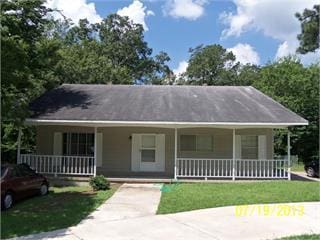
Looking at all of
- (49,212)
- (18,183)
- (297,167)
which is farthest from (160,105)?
(297,167)

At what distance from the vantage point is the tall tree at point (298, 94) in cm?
3425

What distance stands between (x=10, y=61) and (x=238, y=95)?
13.0 meters

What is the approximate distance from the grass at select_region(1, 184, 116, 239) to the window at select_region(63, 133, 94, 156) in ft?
15.4

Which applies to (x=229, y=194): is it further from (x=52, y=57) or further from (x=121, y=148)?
(x=52, y=57)

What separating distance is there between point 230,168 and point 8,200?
1050 centimetres

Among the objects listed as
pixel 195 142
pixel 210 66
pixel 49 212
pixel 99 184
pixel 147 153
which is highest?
pixel 210 66

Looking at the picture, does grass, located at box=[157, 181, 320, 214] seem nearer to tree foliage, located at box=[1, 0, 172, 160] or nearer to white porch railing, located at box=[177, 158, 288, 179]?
white porch railing, located at box=[177, 158, 288, 179]

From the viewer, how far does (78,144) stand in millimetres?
21938

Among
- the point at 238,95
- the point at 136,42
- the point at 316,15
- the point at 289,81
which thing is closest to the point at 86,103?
the point at 238,95

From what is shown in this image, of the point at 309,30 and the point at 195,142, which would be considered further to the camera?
the point at 195,142

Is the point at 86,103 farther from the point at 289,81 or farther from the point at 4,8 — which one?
the point at 289,81
